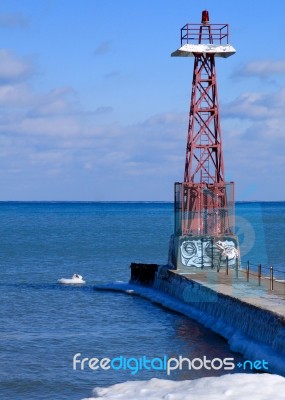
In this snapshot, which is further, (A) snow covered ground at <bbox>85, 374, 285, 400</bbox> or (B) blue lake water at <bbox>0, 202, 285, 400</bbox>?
(B) blue lake water at <bbox>0, 202, 285, 400</bbox>

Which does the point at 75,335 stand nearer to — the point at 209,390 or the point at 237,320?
the point at 237,320

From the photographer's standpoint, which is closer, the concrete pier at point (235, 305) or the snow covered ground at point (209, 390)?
the snow covered ground at point (209, 390)

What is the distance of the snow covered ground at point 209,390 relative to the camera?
1512 centimetres

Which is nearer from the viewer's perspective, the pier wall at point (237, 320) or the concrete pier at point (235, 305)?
the pier wall at point (237, 320)

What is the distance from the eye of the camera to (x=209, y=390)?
15461mm

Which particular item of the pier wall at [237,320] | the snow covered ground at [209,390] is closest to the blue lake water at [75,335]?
the pier wall at [237,320]

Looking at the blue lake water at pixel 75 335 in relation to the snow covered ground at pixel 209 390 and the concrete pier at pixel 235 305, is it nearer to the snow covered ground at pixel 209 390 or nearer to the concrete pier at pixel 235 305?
the concrete pier at pixel 235 305

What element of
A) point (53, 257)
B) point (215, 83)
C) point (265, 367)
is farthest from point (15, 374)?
point (53, 257)

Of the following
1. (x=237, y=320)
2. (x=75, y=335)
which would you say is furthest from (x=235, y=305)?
(x=75, y=335)

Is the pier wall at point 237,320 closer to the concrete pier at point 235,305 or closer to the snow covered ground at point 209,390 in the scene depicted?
the concrete pier at point 235,305

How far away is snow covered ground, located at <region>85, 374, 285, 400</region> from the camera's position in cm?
1512

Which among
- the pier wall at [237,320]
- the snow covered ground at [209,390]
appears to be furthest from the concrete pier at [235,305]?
the snow covered ground at [209,390]

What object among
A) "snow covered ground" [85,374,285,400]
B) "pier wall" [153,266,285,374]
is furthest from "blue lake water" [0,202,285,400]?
"snow covered ground" [85,374,285,400]

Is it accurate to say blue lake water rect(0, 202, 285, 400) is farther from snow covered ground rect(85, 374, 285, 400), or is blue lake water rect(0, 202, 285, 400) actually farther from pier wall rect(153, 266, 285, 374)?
snow covered ground rect(85, 374, 285, 400)
